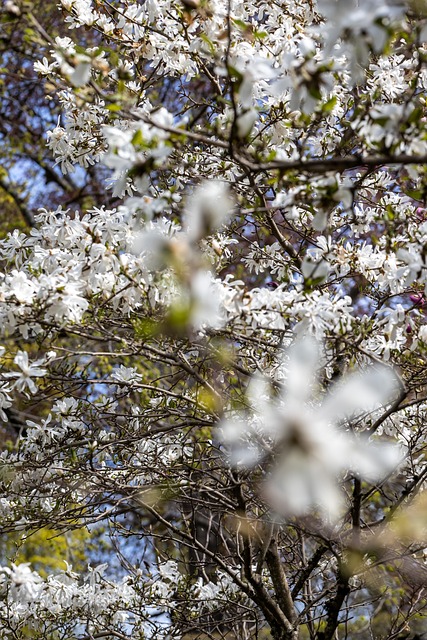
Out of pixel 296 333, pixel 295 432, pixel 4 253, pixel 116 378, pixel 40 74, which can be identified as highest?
pixel 40 74

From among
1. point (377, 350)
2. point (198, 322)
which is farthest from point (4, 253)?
point (377, 350)

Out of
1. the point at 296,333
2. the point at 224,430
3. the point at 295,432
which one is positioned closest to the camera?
the point at 295,432

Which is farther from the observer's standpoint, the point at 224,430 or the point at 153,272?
the point at 224,430

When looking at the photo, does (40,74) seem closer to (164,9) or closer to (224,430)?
(164,9)

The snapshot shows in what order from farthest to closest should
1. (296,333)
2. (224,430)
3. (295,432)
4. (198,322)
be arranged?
(224,430) < (296,333) < (198,322) < (295,432)

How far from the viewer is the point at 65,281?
83.6 inches

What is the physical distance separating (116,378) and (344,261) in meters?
0.94

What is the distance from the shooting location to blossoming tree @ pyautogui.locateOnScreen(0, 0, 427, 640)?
65.6 inches

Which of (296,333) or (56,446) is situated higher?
(56,446)

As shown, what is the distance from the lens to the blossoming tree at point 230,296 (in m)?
1.67

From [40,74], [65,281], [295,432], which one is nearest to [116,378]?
[65,281]

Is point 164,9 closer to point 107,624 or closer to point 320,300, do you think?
point 320,300

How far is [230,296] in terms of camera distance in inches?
83.4

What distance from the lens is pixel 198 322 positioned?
2066 mm
